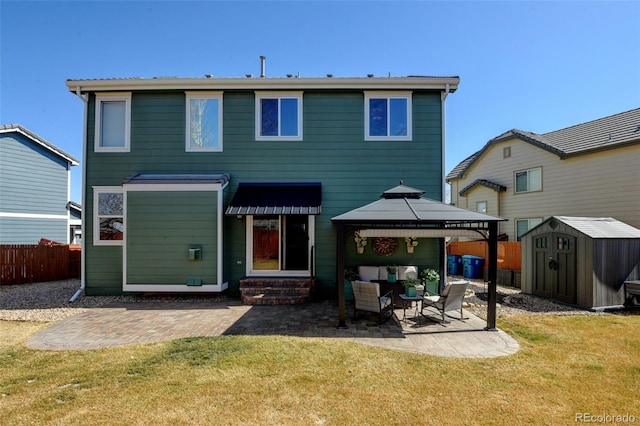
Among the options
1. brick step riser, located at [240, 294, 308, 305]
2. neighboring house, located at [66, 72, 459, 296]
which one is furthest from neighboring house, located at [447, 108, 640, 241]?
brick step riser, located at [240, 294, 308, 305]

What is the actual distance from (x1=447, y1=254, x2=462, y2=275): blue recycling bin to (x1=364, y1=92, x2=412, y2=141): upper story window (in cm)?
761

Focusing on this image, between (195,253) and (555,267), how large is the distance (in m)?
10.7

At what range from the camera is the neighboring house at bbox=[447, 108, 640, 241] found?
11.3 meters

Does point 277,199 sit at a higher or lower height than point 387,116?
lower

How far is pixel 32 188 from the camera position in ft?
52.0

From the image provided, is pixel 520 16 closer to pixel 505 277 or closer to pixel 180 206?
pixel 505 277

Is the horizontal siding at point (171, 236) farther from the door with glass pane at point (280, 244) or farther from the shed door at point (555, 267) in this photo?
the shed door at point (555, 267)

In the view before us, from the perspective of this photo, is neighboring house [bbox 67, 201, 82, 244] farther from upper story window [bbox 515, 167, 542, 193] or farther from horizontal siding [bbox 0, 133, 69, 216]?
upper story window [bbox 515, 167, 542, 193]

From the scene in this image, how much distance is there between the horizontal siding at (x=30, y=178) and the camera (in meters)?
14.8

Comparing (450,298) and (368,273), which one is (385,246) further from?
(450,298)

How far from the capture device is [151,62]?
10.9 m

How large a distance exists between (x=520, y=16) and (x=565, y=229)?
21.4 feet

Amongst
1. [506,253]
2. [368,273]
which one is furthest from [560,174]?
[368,273]

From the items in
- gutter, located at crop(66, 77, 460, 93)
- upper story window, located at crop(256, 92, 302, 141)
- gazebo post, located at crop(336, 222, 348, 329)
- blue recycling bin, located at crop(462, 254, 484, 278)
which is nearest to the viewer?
gazebo post, located at crop(336, 222, 348, 329)
